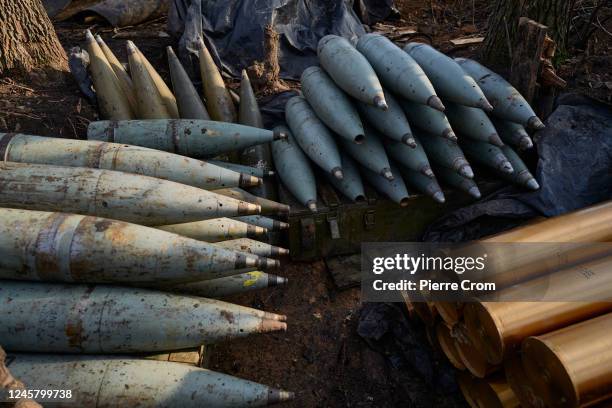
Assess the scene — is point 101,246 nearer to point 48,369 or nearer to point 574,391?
point 48,369

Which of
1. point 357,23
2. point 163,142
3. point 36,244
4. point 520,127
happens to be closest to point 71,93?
point 163,142

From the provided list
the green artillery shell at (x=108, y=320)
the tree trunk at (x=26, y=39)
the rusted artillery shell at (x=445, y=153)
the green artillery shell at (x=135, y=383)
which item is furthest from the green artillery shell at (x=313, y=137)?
the tree trunk at (x=26, y=39)

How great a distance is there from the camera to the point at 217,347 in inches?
120

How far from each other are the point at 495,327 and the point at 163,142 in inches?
91.1

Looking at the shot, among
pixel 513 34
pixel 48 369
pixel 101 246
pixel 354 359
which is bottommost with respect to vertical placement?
pixel 354 359

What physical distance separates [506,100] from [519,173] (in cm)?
52

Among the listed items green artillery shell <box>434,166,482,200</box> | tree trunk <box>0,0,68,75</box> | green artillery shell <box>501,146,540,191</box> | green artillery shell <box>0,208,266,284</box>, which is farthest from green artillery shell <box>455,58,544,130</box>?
tree trunk <box>0,0,68,75</box>

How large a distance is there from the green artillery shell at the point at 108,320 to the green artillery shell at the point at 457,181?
184 centimetres

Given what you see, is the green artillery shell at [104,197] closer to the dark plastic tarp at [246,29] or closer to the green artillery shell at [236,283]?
the green artillery shell at [236,283]

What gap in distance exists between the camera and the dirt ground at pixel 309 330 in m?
2.85

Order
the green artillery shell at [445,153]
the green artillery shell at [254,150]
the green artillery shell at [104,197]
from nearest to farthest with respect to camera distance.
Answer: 1. the green artillery shell at [104,197]
2. the green artillery shell at [445,153]
3. the green artillery shell at [254,150]

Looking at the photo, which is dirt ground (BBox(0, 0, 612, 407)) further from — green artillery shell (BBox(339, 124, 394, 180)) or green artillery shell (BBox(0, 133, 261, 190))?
green artillery shell (BBox(0, 133, 261, 190))

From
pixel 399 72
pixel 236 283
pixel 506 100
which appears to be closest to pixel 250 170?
pixel 236 283

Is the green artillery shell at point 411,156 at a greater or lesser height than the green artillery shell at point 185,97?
lesser
